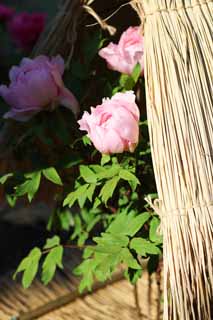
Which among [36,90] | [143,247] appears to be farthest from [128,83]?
[143,247]

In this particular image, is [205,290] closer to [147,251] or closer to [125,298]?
[147,251]

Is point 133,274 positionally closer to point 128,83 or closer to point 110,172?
point 110,172

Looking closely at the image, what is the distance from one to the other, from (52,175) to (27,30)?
0.62 metres

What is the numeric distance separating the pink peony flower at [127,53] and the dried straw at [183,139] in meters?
0.09

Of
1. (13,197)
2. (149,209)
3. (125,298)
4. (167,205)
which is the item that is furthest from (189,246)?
(125,298)

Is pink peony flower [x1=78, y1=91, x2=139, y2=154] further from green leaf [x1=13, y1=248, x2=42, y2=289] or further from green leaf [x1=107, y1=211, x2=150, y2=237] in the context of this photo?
green leaf [x1=13, y1=248, x2=42, y2=289]

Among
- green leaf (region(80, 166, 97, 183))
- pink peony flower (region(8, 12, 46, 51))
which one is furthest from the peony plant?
pink peony flower (region(8, 12, 46, 51))

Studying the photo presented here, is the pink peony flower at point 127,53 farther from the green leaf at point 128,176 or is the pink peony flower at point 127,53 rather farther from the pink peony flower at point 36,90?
the green leaf at point 128,176

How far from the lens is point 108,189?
3.19ft

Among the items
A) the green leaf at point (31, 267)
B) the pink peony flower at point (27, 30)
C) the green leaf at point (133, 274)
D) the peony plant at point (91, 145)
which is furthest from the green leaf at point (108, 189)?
the pink peony flower at point (27, 30)

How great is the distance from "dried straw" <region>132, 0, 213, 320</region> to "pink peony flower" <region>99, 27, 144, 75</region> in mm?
90

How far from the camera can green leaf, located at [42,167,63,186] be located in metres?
1.04

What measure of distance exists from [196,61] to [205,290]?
31 centimetres

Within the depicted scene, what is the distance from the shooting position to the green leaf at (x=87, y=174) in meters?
1.01
